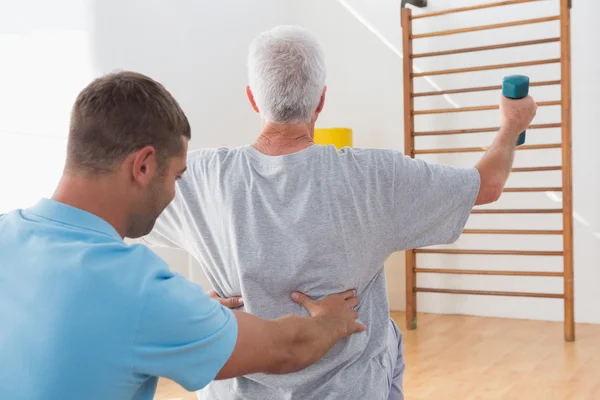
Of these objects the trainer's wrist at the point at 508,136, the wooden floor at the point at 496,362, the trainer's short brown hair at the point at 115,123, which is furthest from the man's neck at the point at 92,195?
the wooden floor at the point at 496,362

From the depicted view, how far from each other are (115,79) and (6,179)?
204cm

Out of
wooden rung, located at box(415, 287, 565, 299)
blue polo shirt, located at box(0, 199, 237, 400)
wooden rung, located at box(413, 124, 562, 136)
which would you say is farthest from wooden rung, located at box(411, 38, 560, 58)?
blue polo shirt, located at box(0, 199, 237, 400)

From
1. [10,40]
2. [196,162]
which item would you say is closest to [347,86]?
[10,40]

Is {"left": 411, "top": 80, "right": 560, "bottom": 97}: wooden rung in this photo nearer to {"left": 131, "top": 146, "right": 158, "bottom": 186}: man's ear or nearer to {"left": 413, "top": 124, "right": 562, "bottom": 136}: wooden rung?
{"left": 413, "top": 124, "right": 562, "bottom": 136}: wooden rung

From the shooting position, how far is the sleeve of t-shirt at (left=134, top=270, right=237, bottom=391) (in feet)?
2.92

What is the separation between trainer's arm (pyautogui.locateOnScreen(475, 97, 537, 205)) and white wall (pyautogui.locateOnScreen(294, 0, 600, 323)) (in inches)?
109

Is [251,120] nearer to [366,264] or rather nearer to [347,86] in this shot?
[347,86]

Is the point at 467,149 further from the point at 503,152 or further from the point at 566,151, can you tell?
the point at 503,152

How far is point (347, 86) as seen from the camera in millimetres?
4910

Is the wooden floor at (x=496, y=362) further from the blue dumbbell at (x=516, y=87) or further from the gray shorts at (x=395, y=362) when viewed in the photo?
the blue dumbbell at (x=516, y=87)

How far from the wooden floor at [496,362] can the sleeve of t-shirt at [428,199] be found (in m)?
1.59

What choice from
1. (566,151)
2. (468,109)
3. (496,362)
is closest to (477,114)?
(468,109)

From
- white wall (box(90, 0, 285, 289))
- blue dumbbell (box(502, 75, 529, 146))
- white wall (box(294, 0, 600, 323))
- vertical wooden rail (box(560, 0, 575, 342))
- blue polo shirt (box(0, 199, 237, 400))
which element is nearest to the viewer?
blue polo shirt (box(0, 199, 237, 400))

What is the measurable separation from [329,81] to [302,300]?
3.71 m
